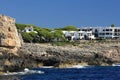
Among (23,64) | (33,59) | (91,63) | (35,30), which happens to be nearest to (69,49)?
(91,63)

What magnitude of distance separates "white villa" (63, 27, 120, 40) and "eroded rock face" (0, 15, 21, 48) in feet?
316

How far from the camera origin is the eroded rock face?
80.5 meters

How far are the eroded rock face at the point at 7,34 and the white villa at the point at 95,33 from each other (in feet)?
316

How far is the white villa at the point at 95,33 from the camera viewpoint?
181488 mm

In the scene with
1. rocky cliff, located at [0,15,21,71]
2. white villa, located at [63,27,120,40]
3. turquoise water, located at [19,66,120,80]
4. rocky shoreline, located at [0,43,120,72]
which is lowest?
turquoise water, located at [19,66,120,80]

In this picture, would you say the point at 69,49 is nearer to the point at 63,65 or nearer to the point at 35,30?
the point at 63,65

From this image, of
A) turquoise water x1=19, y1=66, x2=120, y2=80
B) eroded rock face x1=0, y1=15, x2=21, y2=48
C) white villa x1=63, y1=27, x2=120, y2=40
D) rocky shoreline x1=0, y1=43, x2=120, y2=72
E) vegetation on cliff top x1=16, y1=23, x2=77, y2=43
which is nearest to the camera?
turquoise water x1=19, y1=66, x2=120, y2=80

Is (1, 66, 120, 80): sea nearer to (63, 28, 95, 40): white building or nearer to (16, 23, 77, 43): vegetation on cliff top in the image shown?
(16, 23, 77, 43): vegetation on cliff top

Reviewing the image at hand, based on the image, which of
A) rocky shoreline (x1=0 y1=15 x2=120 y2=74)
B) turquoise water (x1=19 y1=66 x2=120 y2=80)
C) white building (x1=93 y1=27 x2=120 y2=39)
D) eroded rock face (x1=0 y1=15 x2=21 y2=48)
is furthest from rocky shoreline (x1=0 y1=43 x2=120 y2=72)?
white building (x1=93 y1=27 x2=120 y2=39)

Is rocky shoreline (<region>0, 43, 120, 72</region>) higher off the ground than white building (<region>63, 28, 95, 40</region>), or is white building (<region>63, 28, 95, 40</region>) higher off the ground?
white building (<region>63, 28, 95, 40</region>)

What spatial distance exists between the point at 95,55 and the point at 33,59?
2125 cm

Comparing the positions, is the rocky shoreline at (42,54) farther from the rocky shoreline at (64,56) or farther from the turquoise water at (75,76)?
the turquoise water at (75,76)

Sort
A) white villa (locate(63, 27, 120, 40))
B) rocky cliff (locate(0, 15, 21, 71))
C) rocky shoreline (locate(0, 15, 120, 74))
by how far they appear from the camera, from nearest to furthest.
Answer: rocky cliff (locate(0, 15, 21, 71)), rocky shoreline (locate(0, 15, 120, 74)), white villa (locate(63, 27, 120, 40))

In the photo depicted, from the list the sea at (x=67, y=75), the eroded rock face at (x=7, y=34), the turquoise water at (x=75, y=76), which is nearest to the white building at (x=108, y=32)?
the sea at (x=67, y=75)
